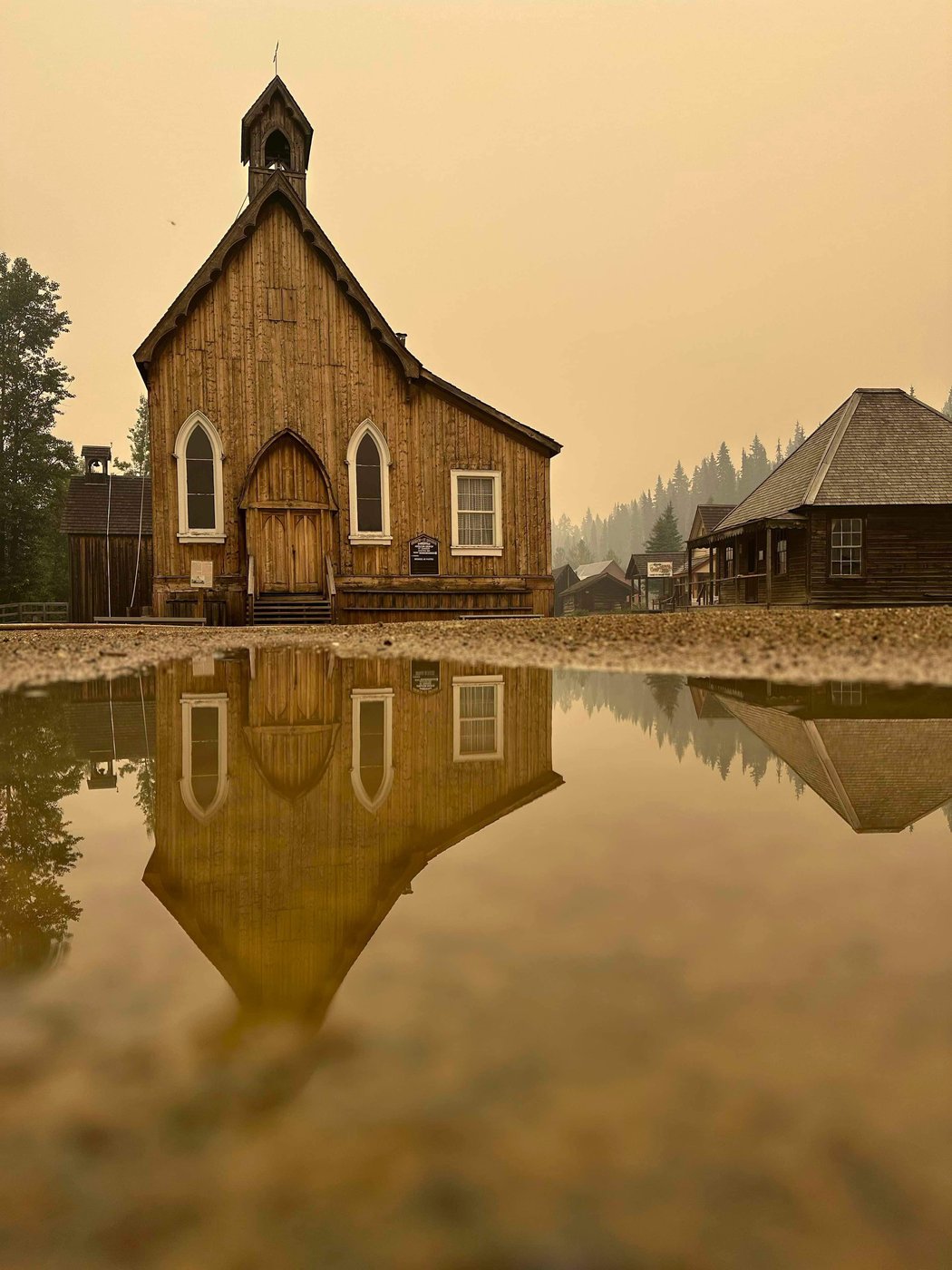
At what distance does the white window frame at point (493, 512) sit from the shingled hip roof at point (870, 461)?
12132mm

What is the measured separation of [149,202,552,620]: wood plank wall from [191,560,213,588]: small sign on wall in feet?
1.35

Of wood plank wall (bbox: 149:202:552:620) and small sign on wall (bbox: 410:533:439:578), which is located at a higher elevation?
wood plank wall (bbox: 149:202:552:620)

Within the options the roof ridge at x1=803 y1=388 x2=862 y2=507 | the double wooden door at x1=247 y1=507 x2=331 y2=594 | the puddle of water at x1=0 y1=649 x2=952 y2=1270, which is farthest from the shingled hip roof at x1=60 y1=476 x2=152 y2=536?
the puddle of water at x1=0 y1=649 x2=952 y2=1270

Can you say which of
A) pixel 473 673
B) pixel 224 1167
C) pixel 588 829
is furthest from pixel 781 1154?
pixel 473 673

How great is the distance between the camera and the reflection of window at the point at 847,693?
424 centimetres

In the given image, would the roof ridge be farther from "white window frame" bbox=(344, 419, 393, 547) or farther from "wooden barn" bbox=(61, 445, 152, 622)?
"wooden barn" bbox=(61, 445, 152, 622)

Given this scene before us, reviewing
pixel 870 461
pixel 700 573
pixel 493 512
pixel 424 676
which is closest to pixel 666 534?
pixel 700 573

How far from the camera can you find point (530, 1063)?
1028mm

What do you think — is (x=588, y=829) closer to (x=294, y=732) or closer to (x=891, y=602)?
(x=294, y=732)

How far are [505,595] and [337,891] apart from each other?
17.9m

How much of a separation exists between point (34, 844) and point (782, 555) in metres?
30.8

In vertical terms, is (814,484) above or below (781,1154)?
above

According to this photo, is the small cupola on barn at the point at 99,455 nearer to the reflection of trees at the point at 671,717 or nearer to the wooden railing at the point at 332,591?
the wooden railing at the point at 332,591

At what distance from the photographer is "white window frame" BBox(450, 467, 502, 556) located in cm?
1980
